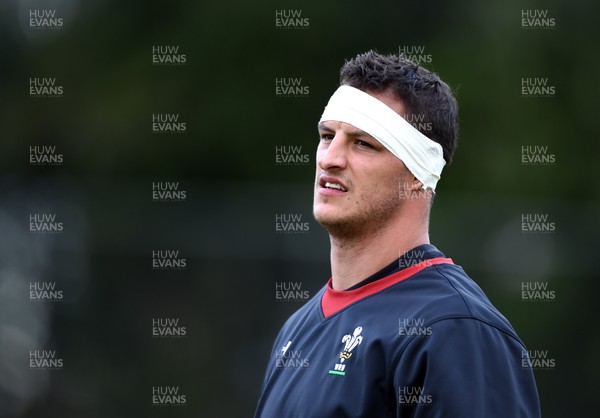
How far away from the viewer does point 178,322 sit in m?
11.5

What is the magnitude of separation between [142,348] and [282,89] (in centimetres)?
444

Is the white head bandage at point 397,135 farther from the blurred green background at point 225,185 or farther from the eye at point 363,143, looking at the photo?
the blurred green background at point 225,185

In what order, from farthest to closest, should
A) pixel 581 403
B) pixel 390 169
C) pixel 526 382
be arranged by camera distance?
pixel 581 403, pixel 390 169, pixel 526 382

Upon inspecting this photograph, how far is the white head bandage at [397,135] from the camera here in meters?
3.89

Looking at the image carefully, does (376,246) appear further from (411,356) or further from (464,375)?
(464,375)

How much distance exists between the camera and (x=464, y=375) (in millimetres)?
3213

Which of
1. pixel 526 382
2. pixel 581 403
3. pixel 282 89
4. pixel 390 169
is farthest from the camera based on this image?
pixel 282 89

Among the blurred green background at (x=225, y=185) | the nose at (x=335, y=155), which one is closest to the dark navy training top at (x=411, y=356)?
the nose at (x=335, y=155)

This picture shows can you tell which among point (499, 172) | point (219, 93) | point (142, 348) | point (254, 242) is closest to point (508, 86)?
point (499, 172)

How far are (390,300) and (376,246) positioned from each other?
0.91 ft

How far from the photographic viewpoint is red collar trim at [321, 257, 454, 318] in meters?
3.75

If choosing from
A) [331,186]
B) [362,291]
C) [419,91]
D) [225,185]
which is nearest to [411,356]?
[362,291]

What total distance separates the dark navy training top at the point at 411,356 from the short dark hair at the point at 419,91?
0.48 m

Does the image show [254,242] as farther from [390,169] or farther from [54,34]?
[390,169]
